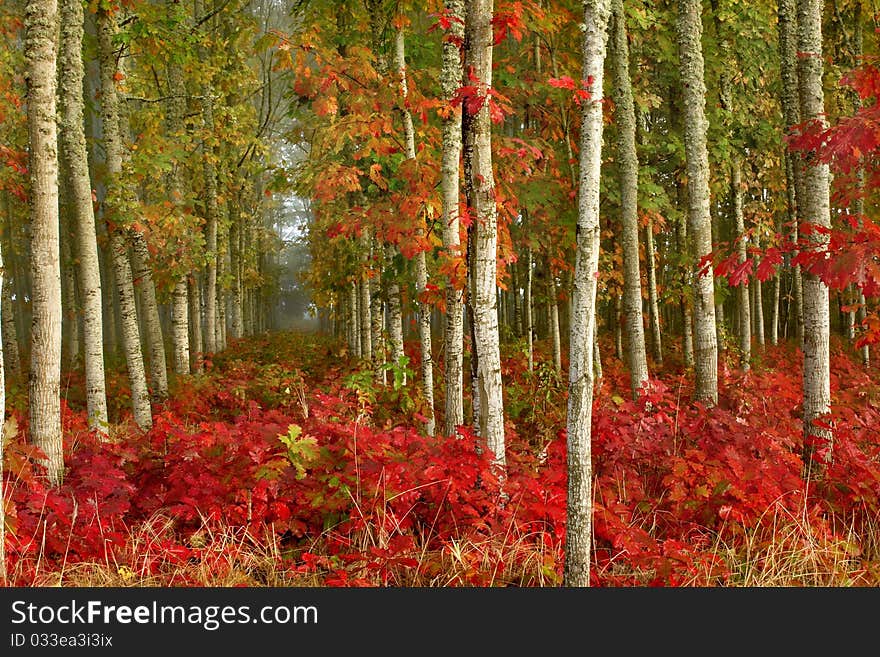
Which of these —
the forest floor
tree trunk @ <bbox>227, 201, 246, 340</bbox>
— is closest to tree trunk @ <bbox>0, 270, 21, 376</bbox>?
tree trunk @ <bbox>227, 201, 246, 340</bbox>

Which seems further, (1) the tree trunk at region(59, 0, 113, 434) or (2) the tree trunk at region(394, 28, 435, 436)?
(2) the tree trunk at region(394, 28, 435, 436)

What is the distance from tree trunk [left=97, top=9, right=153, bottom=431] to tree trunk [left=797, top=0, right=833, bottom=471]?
8264 millimetres

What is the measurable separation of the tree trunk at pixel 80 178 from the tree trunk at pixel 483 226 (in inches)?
190

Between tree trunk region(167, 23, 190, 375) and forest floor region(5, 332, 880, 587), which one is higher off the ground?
tree trunk region(167, 23, 190, 375)

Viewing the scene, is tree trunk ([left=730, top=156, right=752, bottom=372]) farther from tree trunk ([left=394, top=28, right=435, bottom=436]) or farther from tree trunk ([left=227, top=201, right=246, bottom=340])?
tree trunk ([left=227, top=201, right=246, bottom=340])

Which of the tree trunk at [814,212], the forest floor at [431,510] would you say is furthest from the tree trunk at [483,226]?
the tree trunk at [814,212]

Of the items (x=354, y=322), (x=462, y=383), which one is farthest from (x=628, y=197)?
(x=354, y=322)

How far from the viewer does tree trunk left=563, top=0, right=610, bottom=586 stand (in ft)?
12.4

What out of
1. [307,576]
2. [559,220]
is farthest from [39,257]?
[559,220]

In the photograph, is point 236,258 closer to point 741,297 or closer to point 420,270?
point 420,270

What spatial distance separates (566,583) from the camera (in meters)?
3.90

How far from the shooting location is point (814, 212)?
6.06 m

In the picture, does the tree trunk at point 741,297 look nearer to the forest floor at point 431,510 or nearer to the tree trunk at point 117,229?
the forest floor at point 431,510

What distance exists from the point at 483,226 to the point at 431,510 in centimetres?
241
